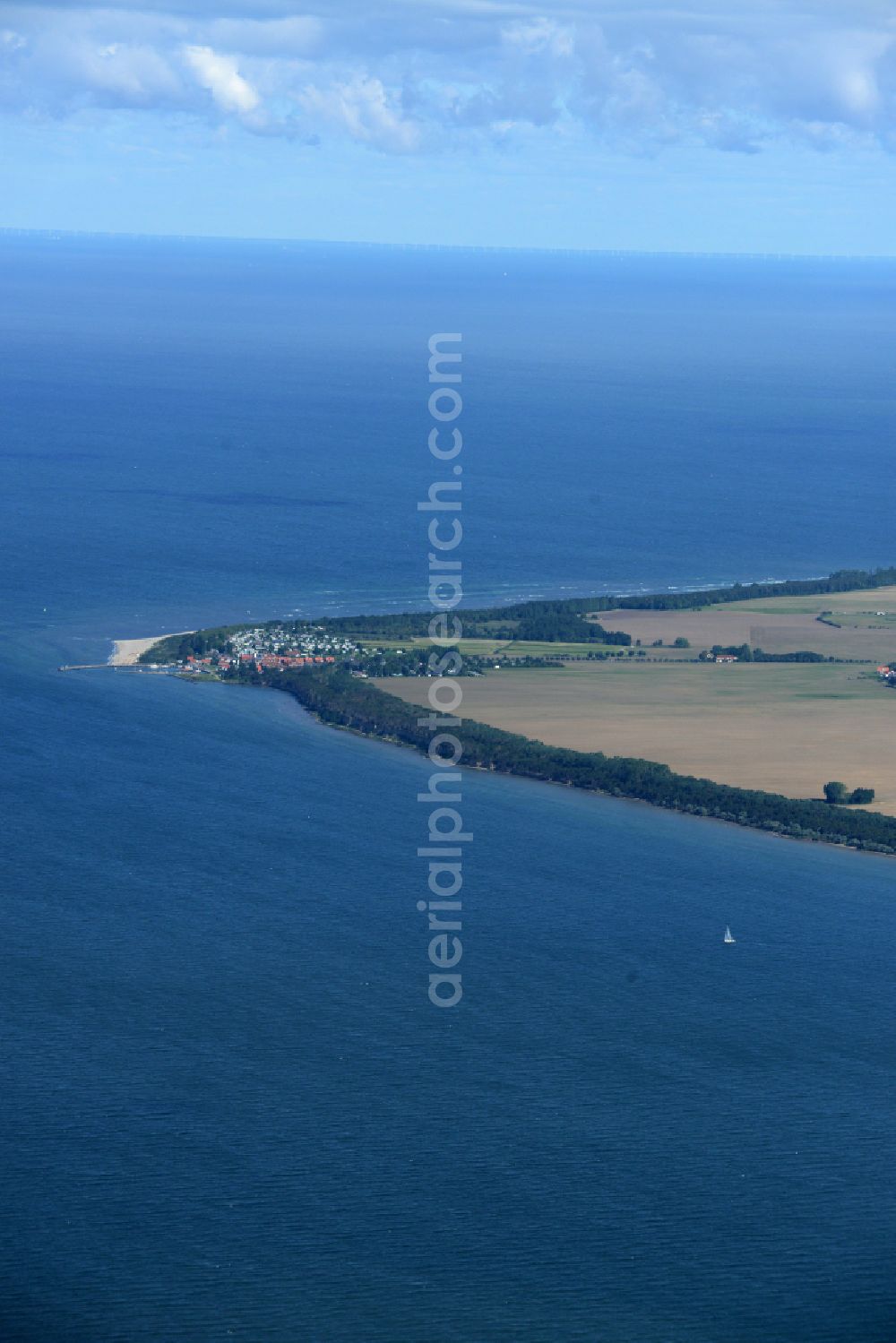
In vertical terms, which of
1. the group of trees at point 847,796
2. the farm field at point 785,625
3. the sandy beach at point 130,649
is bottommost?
the group of trees at point 847,796

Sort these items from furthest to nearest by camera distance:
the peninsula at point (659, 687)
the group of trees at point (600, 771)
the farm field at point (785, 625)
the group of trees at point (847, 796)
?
1. the farm field at point (785, 625)
2. the peninsula at point (659, 687)
3. the group of trees at point (847, 796)
4. the group of trees at point (600, 771)

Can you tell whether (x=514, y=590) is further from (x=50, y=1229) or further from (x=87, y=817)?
(x=50, y=1229)

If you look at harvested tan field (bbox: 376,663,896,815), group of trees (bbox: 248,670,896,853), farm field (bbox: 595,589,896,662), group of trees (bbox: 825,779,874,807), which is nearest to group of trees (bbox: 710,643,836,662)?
farm field (bbox: 595,589,896,662)

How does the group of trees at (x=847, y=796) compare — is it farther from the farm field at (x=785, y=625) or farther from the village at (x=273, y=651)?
the village at (x=273, y=651)

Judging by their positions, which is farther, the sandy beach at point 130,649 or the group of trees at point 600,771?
the sandy beach at point 130,649

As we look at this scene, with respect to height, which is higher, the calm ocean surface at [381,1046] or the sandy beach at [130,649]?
the sandy beach at [130,649]

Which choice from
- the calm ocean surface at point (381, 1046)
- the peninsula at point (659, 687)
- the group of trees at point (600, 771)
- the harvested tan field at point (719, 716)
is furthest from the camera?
the harvested tan field at point (719, 716)

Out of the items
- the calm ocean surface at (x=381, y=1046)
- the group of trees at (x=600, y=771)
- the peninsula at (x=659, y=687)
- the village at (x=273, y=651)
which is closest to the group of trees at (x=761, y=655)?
the peninsula at (x=659, y=687)

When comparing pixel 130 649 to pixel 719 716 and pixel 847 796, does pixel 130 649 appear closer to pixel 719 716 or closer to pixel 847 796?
pixel 719 716
